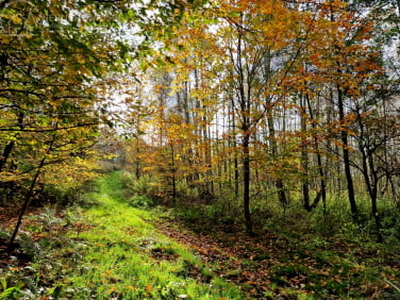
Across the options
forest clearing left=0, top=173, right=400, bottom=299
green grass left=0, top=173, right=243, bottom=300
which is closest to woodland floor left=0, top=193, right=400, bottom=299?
forest clearing left=0, top=173, right=400, bottom=299

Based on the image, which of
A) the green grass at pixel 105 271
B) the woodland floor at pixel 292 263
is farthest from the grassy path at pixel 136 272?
the woodland floor at pixel 292 263

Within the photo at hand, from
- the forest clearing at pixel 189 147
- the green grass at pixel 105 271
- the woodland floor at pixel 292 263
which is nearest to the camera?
the forest clearing at pixel 189 147

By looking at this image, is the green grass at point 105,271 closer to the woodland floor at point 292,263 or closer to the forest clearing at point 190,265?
the forest clearing at point 190,265

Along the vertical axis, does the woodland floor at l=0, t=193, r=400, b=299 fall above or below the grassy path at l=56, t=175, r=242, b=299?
below

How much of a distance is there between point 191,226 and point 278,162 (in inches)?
199

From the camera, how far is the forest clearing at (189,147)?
2205 millimetres

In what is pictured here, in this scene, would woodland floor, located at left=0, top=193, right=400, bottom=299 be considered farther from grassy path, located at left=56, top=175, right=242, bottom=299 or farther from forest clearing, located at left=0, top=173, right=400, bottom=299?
grassy path, located at left=56, top=175, right=242, bottom=299

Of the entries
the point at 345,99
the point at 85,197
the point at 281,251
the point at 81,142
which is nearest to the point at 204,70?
the point at 81,142

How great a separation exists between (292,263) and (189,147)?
4.73 metres

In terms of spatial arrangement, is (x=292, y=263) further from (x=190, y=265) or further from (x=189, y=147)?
(x=189, y=147)

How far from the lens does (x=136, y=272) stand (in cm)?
408

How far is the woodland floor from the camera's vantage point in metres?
4.30

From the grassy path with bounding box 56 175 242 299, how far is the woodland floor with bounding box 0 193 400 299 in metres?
0.28

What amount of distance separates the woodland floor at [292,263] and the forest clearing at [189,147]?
43mm
